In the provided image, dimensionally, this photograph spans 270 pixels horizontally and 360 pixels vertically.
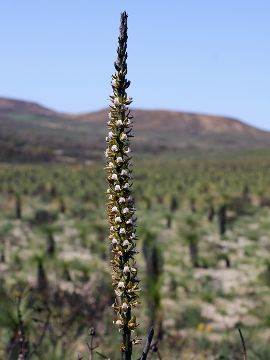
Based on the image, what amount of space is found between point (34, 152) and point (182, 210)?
6882cm

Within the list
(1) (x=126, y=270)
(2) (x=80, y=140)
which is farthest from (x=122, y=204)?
(2) (x=80, y=140)

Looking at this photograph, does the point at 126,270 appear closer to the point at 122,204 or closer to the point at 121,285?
the point at 121,285

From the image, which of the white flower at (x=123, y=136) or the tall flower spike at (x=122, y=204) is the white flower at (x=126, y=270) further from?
the white flower at (x=123, y=136)

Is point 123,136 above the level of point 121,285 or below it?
above

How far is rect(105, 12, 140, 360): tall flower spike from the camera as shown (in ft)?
7.88

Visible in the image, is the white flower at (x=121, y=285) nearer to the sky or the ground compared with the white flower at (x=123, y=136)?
nearer to the ground

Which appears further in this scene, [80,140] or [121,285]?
[80,140]

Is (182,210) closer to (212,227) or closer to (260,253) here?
(212,227)

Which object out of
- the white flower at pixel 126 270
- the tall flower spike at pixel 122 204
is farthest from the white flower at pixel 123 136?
the white flower at pixel 126 270

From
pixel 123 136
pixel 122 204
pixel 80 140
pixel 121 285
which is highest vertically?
pixel 80 140

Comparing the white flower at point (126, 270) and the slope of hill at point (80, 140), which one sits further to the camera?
the slope of hill at point (80, 140)

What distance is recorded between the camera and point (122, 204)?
2430 millimetres

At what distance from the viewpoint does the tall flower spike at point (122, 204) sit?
2.40 m

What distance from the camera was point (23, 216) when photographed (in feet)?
129
